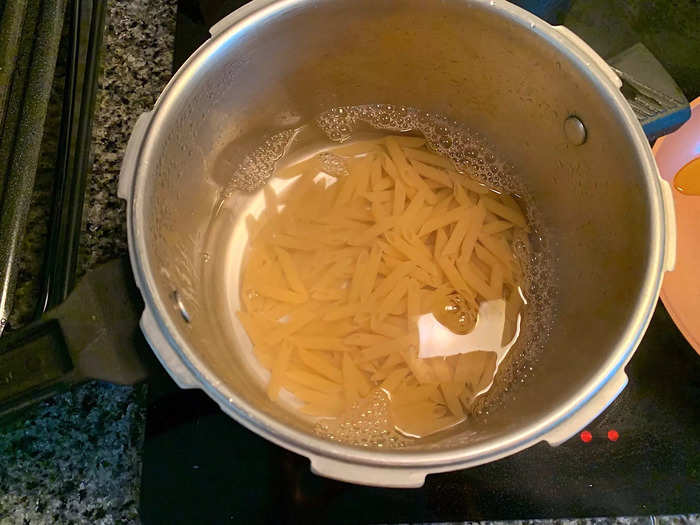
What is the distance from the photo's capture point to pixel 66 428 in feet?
1.99

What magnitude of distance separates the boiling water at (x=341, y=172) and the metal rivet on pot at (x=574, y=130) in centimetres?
13

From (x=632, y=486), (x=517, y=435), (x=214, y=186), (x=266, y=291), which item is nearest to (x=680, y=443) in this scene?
(x=632, y=486)

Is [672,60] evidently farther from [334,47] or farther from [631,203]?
[334,47]

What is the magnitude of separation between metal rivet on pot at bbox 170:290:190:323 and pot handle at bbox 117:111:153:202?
0.32 feet

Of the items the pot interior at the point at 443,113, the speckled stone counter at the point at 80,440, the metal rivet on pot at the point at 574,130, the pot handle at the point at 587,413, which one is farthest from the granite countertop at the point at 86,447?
the metal rivet on pot at the point at 574,130

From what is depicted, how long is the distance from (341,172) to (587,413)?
0.47m

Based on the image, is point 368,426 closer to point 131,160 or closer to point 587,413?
point 587,413

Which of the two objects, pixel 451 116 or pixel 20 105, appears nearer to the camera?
pixel 20 105

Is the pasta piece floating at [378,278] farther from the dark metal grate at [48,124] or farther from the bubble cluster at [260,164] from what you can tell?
the dark metal grate at [48,124]

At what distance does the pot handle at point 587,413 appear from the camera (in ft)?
1.51

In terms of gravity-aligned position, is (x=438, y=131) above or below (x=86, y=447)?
above

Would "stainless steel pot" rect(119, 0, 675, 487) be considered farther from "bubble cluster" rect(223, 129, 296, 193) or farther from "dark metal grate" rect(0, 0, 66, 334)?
"dark metal grate" rect(0, 0, 66, 334)

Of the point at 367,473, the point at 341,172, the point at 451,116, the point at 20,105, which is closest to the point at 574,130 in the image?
the point at 451,116

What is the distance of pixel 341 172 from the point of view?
805 millimetres
